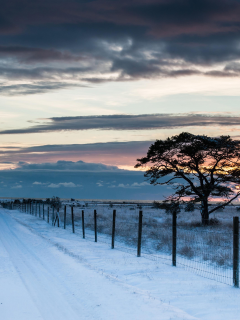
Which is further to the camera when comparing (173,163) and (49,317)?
(173,163)

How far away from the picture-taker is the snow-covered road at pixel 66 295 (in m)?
7.13

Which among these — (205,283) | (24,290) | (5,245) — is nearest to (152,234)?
(5,245)

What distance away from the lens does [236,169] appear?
91.1 feet

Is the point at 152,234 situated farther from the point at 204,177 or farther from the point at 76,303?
the point at 76,303

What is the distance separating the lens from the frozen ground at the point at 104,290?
287 inches

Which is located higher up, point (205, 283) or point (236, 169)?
point (236, 169)

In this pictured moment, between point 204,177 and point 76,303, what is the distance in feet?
72.9

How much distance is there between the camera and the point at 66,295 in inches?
333

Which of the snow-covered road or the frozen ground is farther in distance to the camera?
the frozen ground

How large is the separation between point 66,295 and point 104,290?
107 centimetres

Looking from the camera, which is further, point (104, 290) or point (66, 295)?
point (104, 290)

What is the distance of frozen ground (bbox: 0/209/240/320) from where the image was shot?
24.0 feet

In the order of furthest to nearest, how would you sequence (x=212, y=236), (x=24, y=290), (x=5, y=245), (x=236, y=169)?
(x=236, y=169) → (x=212, y=236) → (x=5, y=245) → (x=24, y=290)

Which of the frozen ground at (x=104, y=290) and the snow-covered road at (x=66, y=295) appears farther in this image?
the frozen ground at (x=104, y=290)
